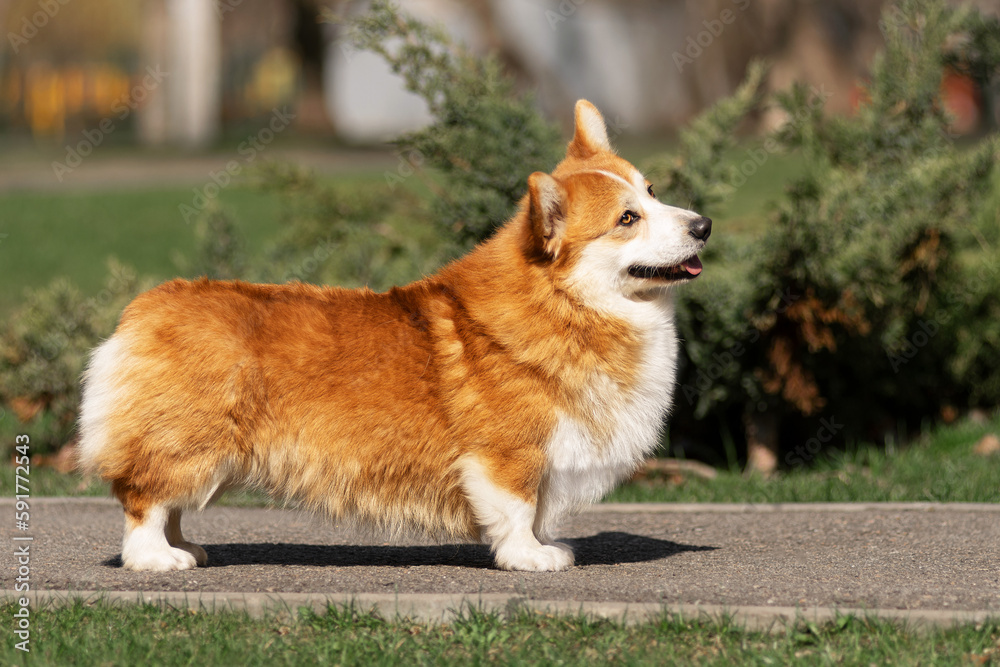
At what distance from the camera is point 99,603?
14.0 ft

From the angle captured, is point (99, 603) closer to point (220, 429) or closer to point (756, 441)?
point (220, 429)

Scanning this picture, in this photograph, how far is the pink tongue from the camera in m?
4.70

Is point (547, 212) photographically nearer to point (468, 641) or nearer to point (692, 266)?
point (692, 266)

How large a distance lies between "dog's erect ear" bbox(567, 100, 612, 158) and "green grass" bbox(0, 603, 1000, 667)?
2.15 meters

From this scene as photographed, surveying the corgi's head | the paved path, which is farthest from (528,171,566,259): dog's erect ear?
A: the paved path

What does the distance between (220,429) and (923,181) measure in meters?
4.93

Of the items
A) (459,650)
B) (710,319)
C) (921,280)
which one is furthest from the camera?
(921,280)

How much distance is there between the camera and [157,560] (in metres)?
4.68

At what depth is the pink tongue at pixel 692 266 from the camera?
4.70m

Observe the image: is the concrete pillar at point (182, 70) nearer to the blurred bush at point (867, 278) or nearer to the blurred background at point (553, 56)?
the blurred background at point (553, 56)

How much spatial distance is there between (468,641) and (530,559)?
33.9 inches

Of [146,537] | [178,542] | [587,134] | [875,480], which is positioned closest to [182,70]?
[875,480]

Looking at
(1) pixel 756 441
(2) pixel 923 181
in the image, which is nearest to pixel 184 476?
(1) pixel 756 441

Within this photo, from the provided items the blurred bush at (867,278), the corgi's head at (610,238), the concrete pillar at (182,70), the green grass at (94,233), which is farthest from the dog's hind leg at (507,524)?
the concrete pillar at (182,70)
